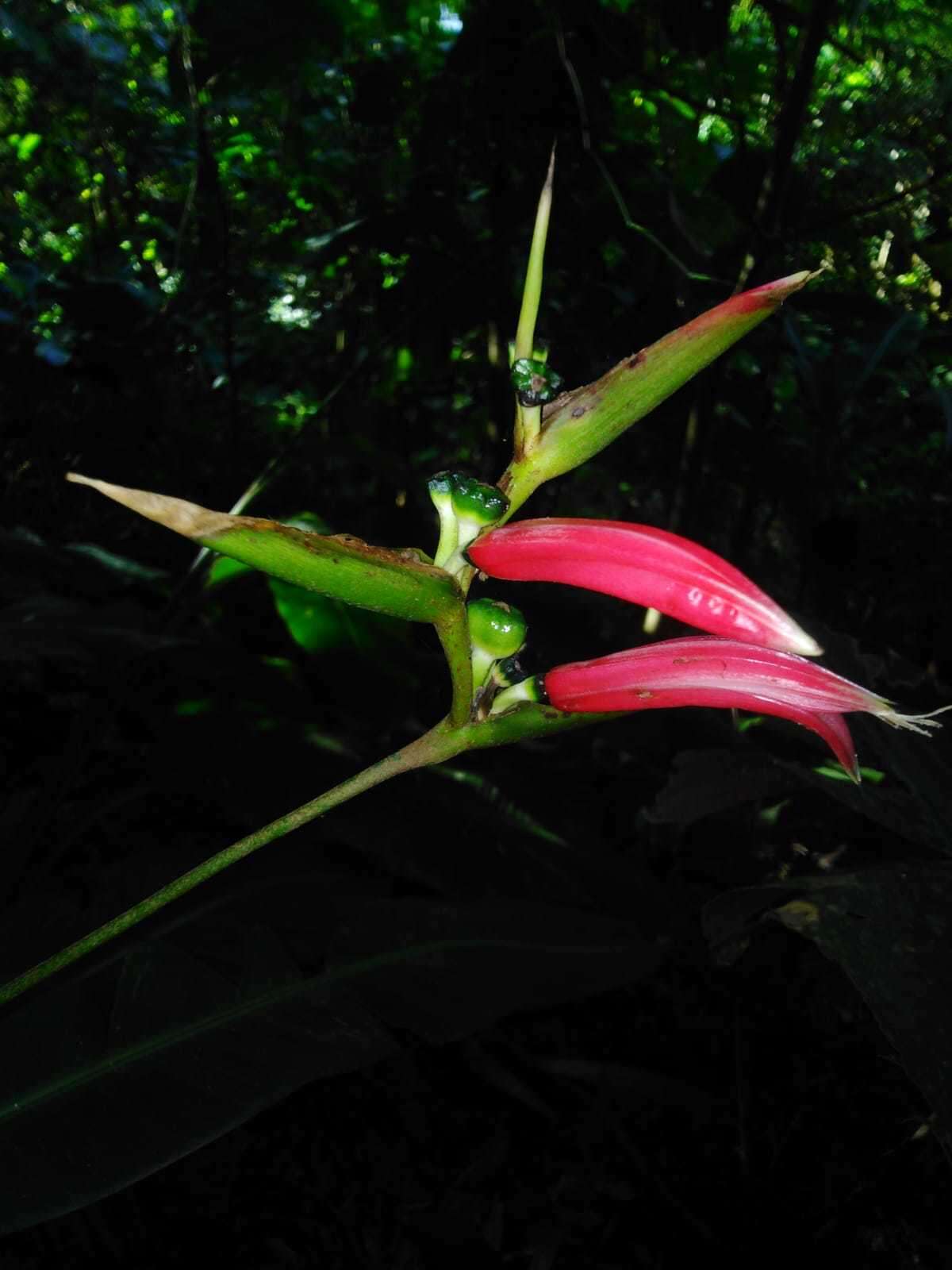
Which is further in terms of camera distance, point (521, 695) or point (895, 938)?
point (895, 938)

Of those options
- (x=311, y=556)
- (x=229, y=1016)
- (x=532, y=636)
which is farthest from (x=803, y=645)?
(x=532, y=636)

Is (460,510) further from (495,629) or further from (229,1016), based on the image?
(229,1016)

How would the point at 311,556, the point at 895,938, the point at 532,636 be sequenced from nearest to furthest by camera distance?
the point at 311,556 → the point at 895,938 → the point at 532,636

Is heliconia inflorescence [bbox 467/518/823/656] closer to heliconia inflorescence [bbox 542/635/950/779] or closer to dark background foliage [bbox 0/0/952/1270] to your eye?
heliconia inflorescence [bbox 542/635/950/779]

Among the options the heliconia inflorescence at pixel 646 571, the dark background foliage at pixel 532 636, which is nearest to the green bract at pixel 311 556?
the heliconia inflorescence at pixel 646 571

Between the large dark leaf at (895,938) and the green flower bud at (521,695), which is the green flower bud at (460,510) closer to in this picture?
the green flower bud at (521,695)

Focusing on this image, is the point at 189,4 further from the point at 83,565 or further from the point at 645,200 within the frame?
the point at 83,565
